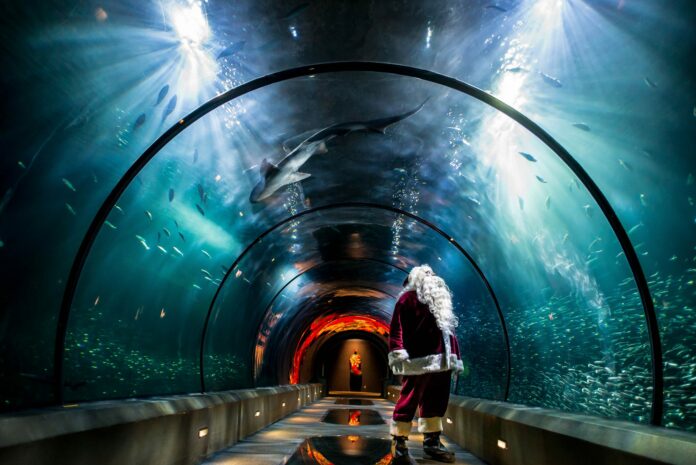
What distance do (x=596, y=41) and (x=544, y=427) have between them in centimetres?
327

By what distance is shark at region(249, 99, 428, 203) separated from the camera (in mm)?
6883

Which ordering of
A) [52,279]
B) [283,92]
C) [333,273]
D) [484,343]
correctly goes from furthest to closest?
[333,273] < [484,343] < [283,92] < [52,279]

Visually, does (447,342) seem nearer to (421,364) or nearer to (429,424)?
(421,364)

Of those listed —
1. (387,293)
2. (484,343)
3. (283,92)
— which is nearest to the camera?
(283,92)

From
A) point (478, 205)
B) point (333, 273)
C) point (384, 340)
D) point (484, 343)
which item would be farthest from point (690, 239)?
point (384, 340)

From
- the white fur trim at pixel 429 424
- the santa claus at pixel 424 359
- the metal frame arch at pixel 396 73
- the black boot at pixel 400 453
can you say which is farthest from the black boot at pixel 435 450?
the metal frame arch at pixel 396 73

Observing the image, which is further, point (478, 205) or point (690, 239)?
point (478, 205)

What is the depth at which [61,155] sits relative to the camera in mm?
4516

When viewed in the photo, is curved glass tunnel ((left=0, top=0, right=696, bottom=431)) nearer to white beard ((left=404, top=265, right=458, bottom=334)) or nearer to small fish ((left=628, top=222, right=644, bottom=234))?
small fish ((left=628, top=222, right=644, bottom=234))

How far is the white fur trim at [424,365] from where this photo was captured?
19.6 feet

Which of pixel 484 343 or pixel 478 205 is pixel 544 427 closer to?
pixel 478 205

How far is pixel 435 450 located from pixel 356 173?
432cm

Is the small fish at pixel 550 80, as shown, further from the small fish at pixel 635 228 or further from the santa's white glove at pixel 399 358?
the santa's white glove at pixel 399 358

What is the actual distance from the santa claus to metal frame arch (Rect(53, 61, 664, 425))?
2.10 m
